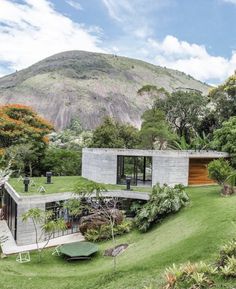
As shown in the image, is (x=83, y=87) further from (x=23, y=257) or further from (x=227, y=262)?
(x=227, y=262)

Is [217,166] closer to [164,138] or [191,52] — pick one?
[164,138]

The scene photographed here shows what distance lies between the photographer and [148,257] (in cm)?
1203

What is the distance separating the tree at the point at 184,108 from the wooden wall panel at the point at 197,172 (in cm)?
1531

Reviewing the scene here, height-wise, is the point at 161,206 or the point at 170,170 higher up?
the point at 170,170

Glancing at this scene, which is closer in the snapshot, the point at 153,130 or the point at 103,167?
the point at 103,167

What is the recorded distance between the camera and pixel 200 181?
75.6 ft

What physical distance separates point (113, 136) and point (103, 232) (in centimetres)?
1626

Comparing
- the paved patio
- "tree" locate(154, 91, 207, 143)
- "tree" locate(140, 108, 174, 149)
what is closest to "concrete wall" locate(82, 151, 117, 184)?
the paved patio

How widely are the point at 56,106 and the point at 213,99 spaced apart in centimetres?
6789

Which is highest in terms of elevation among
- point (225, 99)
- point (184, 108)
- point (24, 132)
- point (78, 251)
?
point (225, 99)

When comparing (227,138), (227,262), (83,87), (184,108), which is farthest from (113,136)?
(83,87)

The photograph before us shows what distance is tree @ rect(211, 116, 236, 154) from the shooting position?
23.8 m

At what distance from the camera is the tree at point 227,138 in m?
23.8

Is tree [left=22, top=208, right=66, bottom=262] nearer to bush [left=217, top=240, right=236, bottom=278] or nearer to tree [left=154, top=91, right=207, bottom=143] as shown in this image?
bush [left=217, top=240, right=236, bottom=278]
